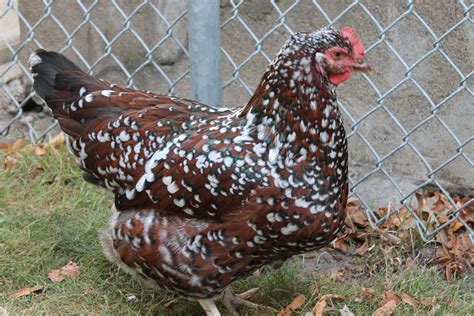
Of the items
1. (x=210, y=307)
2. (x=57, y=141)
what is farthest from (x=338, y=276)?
(x=57, y=141)

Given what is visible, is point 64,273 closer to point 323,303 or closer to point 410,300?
point 323,303

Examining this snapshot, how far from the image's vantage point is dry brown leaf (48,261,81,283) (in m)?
3.60

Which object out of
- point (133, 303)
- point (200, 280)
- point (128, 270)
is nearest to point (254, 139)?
point (200, 280)

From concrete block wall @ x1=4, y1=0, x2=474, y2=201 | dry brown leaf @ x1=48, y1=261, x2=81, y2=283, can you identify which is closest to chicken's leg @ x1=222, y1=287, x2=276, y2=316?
dry brown leaf @ x1=48, y1=261, x2=81, y2=283

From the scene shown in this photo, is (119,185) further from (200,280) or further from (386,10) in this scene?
(386,10)

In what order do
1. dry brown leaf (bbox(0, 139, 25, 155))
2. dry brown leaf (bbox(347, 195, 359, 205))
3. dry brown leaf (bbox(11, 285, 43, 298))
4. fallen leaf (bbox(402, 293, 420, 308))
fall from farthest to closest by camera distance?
dry brown leaf (bbox(0, 139, 25, 155)) < dry brown leaf (bbox(347, 195, 359, 205)) < dry brown leaf (bbox(11, 285, 43, 298)) < fallen leaf (bbox(402, 293, 420, 308))

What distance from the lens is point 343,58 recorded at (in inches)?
114

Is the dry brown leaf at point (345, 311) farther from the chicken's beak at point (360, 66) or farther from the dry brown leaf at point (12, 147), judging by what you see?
the dry brown leaf at point (12, 147)

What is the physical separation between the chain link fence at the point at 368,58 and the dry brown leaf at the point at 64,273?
111 cm

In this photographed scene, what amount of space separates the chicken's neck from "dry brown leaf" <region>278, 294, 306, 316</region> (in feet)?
2.50

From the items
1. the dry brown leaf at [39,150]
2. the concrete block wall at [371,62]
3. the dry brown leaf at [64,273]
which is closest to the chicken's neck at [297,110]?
the concrete block wall at [371,62]

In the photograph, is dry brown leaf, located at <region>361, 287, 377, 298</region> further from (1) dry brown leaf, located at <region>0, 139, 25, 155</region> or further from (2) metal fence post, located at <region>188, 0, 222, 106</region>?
(1) dry brown leaf, located at <region>0, 139, 25, 155</region>

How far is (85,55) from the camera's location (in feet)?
15.2

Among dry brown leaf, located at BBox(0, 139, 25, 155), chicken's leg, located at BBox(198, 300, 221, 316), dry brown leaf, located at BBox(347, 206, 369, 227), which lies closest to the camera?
chicken's leg, located at BBox(198, 300, 221, 316)
